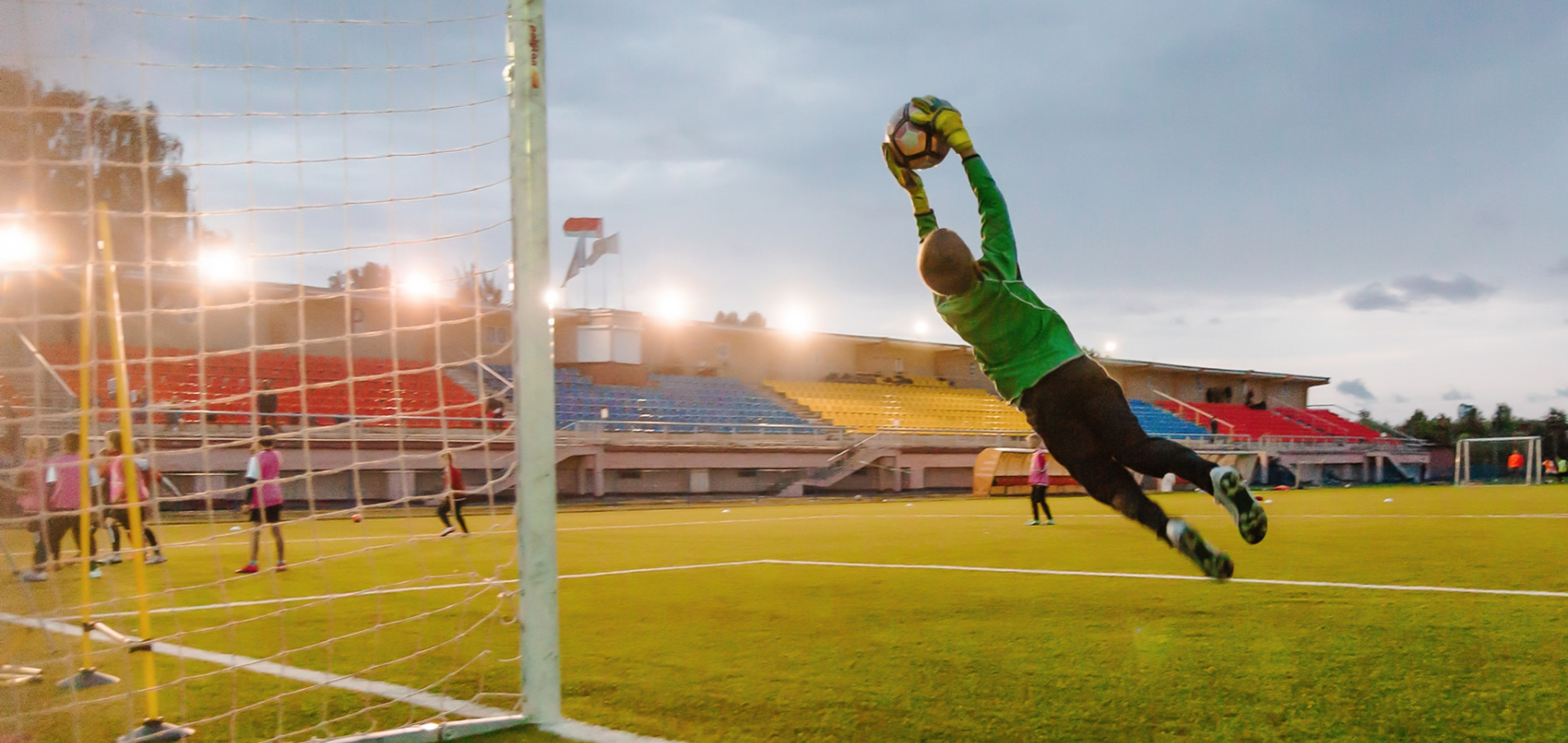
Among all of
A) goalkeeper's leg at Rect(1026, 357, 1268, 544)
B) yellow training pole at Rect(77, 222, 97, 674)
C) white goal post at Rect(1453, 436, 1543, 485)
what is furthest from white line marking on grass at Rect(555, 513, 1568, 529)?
white goal post at Rect(1453, 436, 1543, 485)

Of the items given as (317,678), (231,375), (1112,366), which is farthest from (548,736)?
(1112,366)

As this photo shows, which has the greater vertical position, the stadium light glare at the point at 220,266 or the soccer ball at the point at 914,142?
the soccer ball at the point at 914,142

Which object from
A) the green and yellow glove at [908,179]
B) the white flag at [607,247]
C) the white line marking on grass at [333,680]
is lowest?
the white line marking on grass at [333,680]

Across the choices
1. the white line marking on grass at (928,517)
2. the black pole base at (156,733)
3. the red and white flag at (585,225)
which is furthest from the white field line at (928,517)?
the red and white flag at (585,225)

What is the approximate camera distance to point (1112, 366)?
46656 millimetres

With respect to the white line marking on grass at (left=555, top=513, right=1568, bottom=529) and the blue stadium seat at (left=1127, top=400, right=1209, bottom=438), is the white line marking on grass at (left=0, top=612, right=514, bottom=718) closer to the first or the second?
the white line marking on grass at (left=555, top=513, right=1568, bottom=529)

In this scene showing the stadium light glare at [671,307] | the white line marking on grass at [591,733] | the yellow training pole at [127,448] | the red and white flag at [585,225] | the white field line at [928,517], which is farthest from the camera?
the stadium light glare at [671,307]

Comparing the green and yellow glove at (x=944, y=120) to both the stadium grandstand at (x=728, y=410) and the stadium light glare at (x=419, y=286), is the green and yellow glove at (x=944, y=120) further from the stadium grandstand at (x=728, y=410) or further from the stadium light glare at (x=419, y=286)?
the stadium grandstand at (x=728, y=410)

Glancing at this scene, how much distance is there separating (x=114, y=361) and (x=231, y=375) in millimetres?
11675

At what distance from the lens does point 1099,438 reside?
193 inches

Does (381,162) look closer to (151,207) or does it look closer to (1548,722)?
(151,207)

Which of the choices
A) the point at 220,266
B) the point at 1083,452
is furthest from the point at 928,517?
the point at 220,266

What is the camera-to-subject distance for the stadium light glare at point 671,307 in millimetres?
37375

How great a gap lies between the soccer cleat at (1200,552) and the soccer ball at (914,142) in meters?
1.95
